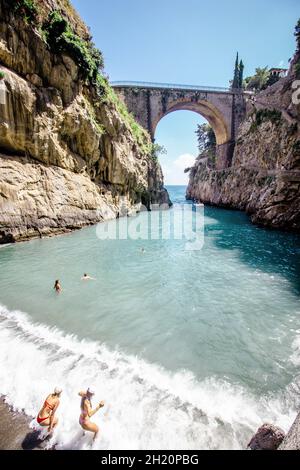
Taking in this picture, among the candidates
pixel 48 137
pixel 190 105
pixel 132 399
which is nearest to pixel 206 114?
pixel 190 105

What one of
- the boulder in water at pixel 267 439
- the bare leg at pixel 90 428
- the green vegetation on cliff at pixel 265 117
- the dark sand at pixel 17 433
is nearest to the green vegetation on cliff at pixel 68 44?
the green vegetation on cliff at pixel 265 117

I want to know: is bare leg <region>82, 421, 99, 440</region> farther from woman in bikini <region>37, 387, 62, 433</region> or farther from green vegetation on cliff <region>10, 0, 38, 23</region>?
green vegetation on cliff <region>10, 0, 38, 23</region>

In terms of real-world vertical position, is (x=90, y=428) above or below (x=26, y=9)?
below

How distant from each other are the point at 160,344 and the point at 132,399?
5.31ft

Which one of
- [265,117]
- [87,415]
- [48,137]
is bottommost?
[87,415]

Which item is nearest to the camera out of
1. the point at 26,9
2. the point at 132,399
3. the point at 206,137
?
the point at 132,399

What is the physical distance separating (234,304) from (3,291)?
807 cm

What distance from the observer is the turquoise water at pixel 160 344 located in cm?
371

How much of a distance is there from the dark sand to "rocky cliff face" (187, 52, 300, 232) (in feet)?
63.2

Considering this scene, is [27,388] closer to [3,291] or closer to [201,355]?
[201,355]

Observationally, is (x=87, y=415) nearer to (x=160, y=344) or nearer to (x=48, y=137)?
(x=160, y=344)

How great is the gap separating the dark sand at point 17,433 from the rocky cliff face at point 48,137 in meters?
11.7

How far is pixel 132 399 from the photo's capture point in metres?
4.05
